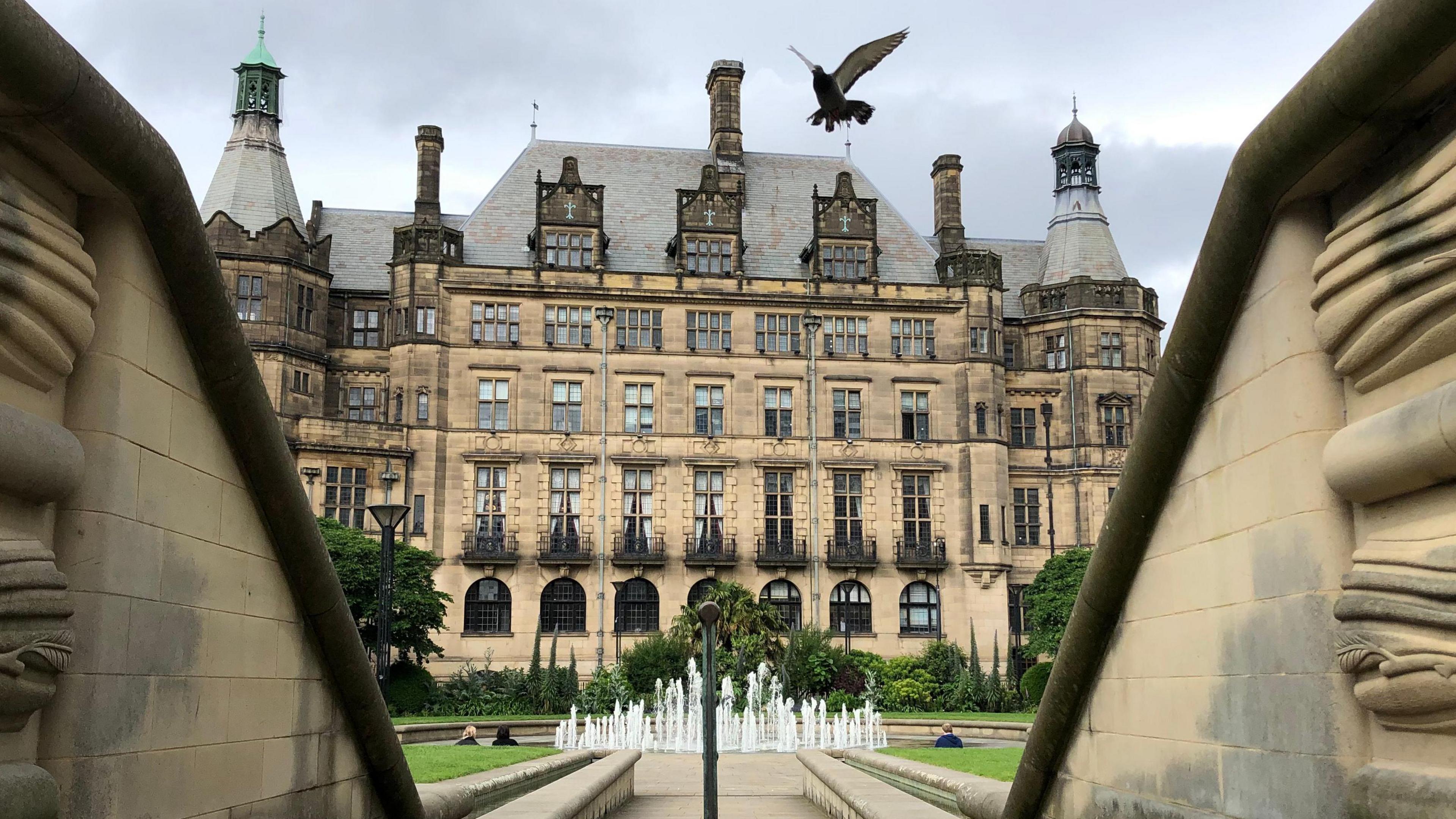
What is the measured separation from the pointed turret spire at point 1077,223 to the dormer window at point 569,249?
70.4 feet

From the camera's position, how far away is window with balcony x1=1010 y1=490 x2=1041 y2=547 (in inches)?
2142

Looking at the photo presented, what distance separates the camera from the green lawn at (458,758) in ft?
54.3

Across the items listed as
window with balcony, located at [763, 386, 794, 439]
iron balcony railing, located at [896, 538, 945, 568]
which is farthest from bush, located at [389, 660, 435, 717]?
iron balcony railing, located at [896, 538, 945, 568]

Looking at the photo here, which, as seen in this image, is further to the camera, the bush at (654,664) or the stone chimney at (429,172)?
the stone chimney at (429,172)

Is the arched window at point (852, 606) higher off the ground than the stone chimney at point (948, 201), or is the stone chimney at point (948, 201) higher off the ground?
the stone chimney at point (948, 201)

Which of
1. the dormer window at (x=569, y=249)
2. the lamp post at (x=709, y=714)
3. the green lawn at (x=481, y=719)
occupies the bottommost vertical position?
the green lawn at (x=481, y=719)

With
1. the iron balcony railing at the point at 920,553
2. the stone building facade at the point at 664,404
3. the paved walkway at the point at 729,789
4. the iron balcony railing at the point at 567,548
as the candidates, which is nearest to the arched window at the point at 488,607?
the stone building facade at the point at 664,404

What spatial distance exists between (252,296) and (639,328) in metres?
14.8

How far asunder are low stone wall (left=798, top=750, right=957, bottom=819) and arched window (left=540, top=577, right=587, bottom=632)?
28.5 m

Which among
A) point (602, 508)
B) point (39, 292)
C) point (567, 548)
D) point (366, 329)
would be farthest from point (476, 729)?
point (39, 292)

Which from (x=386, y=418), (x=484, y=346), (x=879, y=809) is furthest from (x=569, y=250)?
(x=879, y=809)

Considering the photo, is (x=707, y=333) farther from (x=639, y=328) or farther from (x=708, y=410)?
(x=708, y=410)

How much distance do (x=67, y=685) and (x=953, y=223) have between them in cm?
5350

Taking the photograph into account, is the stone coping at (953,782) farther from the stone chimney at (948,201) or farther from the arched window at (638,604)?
the stone chimney at (948,201)
